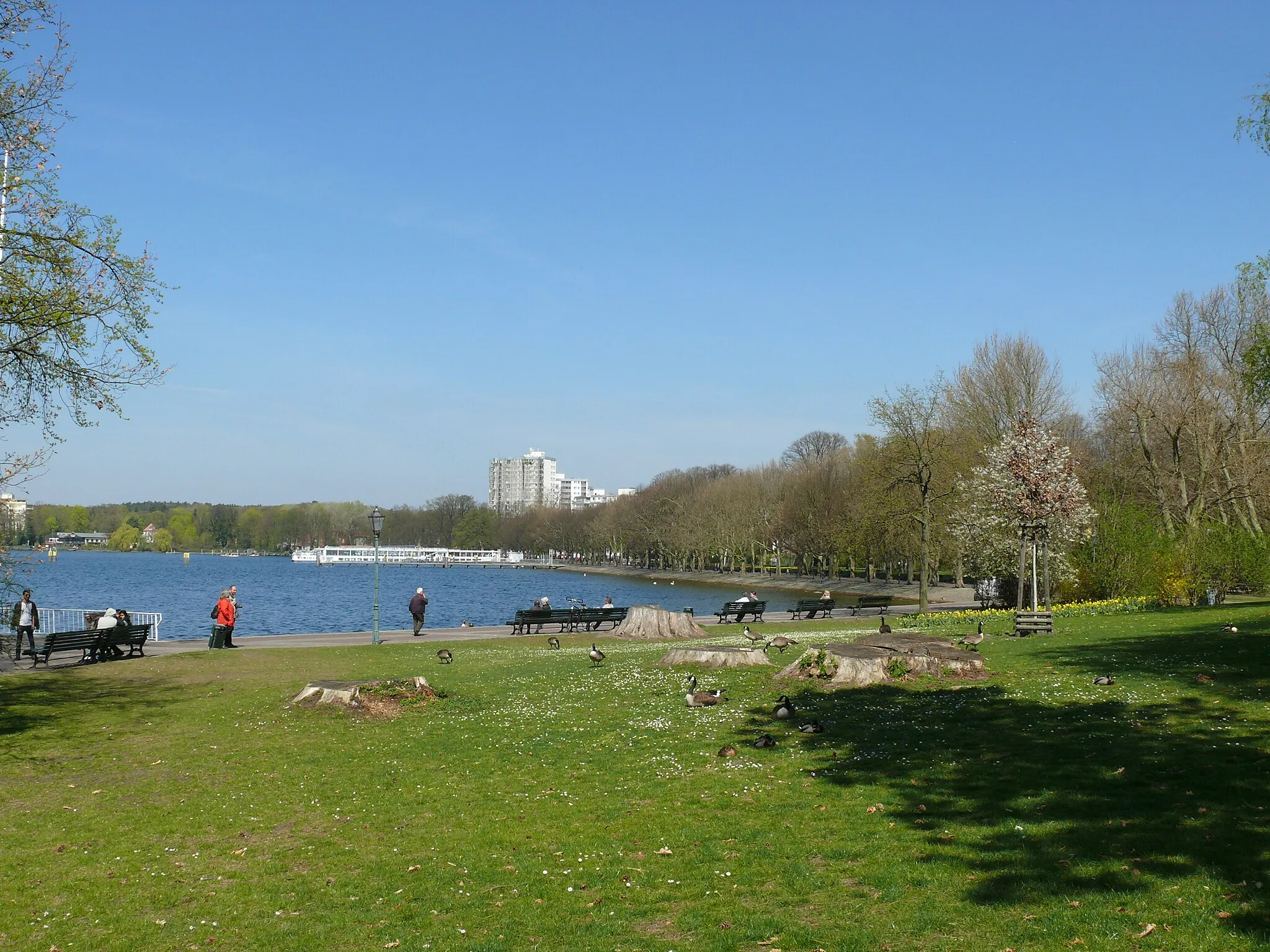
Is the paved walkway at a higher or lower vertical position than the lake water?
higher

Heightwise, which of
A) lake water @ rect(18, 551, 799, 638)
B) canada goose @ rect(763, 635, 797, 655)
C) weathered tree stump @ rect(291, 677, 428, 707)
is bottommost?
lake water @ rect(18, 551, 799, 638)

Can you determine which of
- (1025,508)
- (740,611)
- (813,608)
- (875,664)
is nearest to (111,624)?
(875,664)

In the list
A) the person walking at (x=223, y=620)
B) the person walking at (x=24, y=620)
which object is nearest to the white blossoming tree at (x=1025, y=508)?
the person walking at (x=223, y=620)

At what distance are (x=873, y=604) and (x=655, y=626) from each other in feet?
100

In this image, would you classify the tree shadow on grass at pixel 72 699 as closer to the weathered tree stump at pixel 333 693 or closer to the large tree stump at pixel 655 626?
the weathered tree stump at pixel 333 693

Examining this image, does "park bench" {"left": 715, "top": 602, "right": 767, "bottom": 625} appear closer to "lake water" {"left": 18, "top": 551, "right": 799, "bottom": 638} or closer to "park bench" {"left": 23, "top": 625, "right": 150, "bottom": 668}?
"lake water" {"left": 18, "top": 551, "right": 799, "bottom": 638}

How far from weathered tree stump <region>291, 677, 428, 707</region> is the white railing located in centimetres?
1282

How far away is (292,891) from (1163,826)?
7.88m

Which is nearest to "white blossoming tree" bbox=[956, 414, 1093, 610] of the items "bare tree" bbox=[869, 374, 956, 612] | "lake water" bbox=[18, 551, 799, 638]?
"bare tree" bbox=[869, 374, 956, 612]

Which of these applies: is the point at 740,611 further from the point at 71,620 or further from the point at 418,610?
the point at 71,620

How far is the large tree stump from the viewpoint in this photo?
33.6 metres

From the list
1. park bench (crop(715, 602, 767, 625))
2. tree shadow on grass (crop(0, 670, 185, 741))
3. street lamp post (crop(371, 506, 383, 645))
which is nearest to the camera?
tree shadow on grass (crop(0, 670, 185, 741))

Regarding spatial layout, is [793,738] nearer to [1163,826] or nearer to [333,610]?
[1163,826]

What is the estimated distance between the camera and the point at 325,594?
A: 9644 cm
